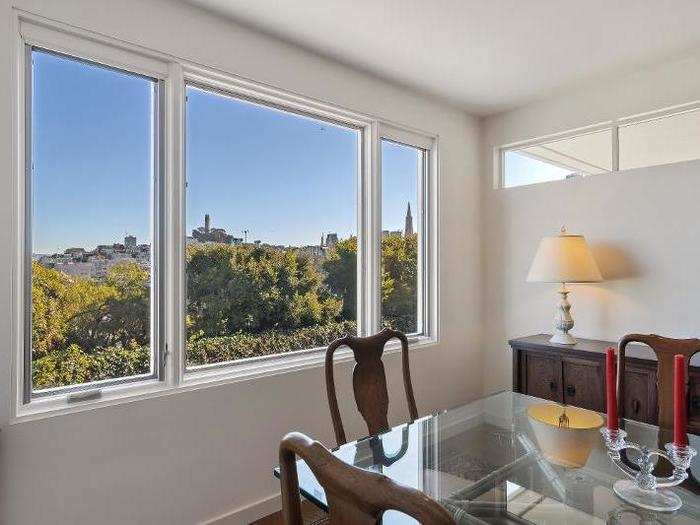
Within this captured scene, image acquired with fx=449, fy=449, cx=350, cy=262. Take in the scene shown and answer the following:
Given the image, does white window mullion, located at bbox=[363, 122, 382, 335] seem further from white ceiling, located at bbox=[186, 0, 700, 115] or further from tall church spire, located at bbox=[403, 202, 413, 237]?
white ceiling, located at bbox=[186, 0, 700, 115]

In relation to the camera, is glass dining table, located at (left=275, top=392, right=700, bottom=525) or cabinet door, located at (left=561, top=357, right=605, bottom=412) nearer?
glass dining table, located at (left=275, top=392, right=700, bottom=525)

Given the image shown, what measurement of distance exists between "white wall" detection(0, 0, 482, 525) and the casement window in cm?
102

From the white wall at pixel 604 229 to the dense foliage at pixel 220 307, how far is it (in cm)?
84

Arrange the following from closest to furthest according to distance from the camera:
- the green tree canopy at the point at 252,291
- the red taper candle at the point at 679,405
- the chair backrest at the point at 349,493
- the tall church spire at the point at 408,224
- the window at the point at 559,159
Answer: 1. the chair backrest at the point at 349,493
2. the red taper candle at the point at 679,405
3. the green tree canopy at the point at 252,291
4. the window at the point at 559,159
5. the tall church spire at the point at 408,224

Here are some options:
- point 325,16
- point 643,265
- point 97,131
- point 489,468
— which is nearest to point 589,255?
point 643,265

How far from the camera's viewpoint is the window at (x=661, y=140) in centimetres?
278

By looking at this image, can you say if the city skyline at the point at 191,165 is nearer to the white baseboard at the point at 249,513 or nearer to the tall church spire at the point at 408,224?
the tall church spire at the point at 408,224

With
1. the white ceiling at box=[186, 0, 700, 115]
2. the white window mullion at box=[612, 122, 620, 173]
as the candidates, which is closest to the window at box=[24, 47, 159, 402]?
the white ceiling at box=[186, 0, 700, 115]

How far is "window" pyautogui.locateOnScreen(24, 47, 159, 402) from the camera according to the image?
6.09 ft

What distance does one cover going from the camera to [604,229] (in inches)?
123

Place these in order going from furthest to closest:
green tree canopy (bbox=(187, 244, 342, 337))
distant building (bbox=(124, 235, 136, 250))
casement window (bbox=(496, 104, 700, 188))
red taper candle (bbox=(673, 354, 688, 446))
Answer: casement window (bbox=(496, 104, 700, 188))
green tree canopy (bbox=(187, 244, 342, 337))
distant building (bbox=(124, 235, 136, 250))
red taper candle (bbox=(673, 354, 688, 446))

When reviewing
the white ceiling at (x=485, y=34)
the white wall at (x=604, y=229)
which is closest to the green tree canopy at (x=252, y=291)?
the white ceiling at (x=485, y=34)

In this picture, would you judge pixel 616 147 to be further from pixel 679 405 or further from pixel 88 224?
pixel 88 224

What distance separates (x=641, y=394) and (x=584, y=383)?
1.06 ft
